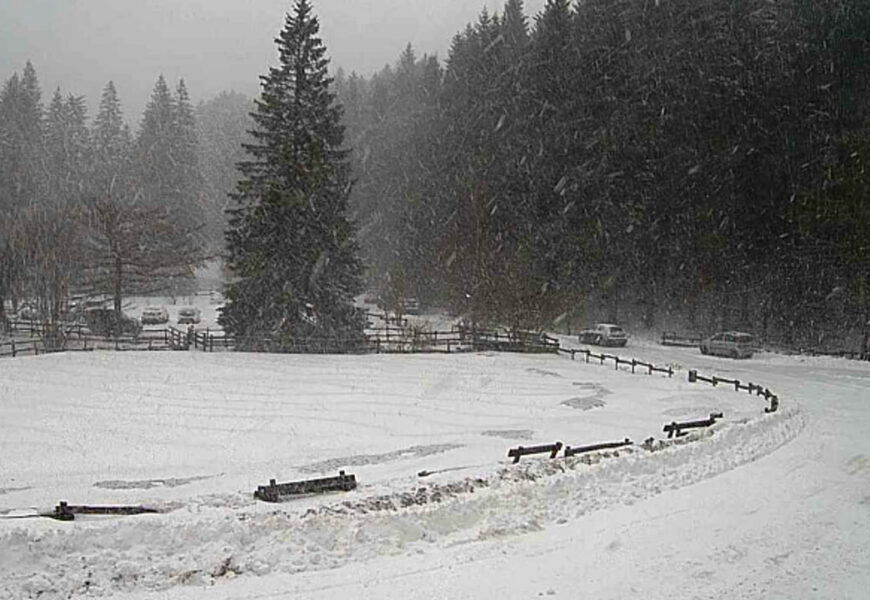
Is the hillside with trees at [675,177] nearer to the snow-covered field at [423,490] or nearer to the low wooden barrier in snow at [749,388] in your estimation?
the low wooden barrier in snow at [749,388]

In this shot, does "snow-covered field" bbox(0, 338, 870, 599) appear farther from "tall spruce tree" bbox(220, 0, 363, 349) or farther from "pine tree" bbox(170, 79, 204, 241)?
"pine tree" bbox(170, 79, 204, 241)

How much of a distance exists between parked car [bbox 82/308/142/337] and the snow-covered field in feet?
54.0

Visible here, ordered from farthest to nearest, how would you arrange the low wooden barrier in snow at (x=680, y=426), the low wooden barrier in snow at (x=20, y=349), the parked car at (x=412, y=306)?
the parked car at (x=412, y=306) < the low wooden barrier in snow at (x=20, y=349) < the low wooden barrier in snow at (x=680, y=426)

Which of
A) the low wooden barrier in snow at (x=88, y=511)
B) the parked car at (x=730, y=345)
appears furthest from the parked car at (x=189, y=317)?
the low wooden barrier in snow at (x=88, y=511)

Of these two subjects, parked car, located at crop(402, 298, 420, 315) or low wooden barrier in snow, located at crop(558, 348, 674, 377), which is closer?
low wooden barrier in snow, located at crop(558, 348, 674, 377)

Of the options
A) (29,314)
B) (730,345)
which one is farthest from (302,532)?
(29,314)

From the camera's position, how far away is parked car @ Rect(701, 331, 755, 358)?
43.8m

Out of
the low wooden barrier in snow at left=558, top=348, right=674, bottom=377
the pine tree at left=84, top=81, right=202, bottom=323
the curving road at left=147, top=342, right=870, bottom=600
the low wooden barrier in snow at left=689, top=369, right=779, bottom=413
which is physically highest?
the pine tree at left=84, top=81, right=202, bottom=323

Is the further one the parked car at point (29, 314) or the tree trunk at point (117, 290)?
the parked car at point (29, 314)

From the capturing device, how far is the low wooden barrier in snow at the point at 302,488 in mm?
13367

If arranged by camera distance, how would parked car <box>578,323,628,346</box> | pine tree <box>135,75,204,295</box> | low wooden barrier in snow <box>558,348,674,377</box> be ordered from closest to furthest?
low wooden barrier in snow <box>558,348,674,377</box> < parked car <box>578,323,628,346</box> < pine tree <box>135,75,204,295</box>

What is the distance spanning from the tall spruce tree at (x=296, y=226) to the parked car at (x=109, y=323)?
10.0 meters

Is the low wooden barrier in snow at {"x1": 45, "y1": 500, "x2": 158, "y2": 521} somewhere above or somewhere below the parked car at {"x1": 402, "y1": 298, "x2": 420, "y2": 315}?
below

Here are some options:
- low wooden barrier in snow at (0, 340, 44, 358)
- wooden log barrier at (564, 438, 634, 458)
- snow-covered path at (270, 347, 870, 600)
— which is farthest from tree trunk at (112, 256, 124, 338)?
snow-covered path at (270, 347, 870, 600)
